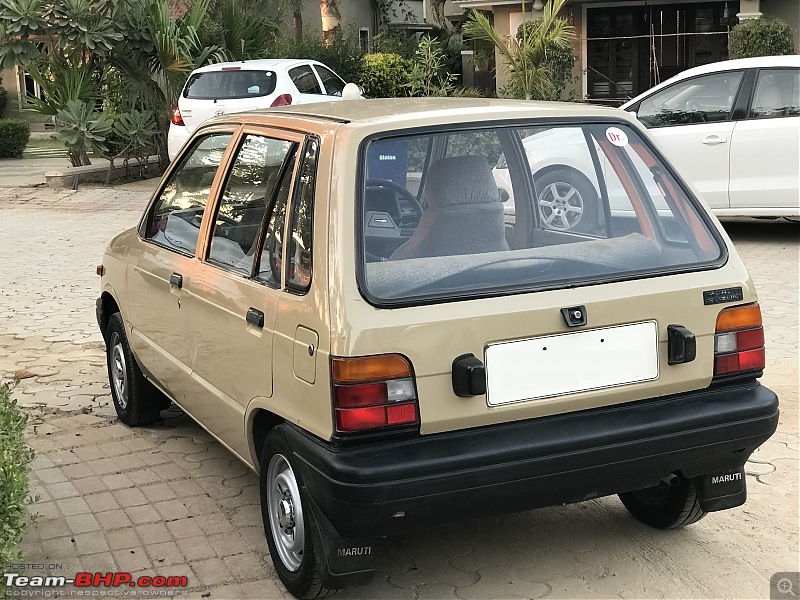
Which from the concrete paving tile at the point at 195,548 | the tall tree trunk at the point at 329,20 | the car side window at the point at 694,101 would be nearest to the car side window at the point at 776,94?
the car side window at the point at 694,101

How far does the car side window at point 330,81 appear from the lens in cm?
1664

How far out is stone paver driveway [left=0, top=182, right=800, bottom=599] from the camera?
150 inches

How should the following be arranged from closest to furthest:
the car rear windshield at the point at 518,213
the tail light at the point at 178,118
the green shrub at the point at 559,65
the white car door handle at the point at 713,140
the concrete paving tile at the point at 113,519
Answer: the car rear windshield at the point at 518,213 < the concrete paving tile at the point at 113,519 < the white car door handle at the point at 713,140 < the tail light at the point at 178,118 < the green shrub at the point at 559,65

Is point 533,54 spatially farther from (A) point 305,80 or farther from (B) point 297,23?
(B) point 297,23

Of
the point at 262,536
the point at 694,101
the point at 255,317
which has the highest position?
the point at 694,101

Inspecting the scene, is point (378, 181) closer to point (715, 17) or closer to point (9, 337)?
point (9, 337)

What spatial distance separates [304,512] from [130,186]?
14.7 m

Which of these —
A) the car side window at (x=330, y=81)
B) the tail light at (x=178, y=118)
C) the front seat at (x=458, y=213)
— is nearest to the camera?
the front seat at (x=458, y=213)

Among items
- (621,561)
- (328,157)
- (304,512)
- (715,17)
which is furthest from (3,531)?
(715,17)

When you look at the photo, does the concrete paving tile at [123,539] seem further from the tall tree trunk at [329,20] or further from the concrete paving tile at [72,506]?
the tall tree trunk at [329,20]

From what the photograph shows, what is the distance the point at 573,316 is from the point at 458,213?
0.60 metres

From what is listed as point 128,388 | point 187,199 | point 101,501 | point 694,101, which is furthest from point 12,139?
point 101,501

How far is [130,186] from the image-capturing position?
57.2ft

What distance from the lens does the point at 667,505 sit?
13.6 feet
